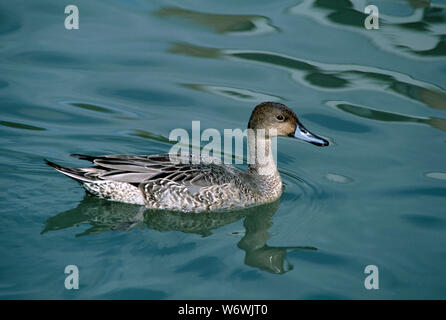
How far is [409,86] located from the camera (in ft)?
31.6

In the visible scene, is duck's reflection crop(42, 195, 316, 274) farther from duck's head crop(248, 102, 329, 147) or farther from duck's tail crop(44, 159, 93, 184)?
duck's head crop(248, 102, 329, 147)

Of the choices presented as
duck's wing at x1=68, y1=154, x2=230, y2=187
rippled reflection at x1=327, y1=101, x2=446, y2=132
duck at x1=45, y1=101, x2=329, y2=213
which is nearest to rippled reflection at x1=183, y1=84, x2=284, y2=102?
rippled reflection at x1=327, y1=101, x2=446, y2=132

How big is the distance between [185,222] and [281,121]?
1583 mm

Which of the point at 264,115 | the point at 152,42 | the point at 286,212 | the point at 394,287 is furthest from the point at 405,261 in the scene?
the point at 152,42

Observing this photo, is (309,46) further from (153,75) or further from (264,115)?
(264,115)

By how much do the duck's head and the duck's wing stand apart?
742 mm

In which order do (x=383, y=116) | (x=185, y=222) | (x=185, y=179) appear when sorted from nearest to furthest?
(x=185, y=222) → (x=185, y=179) → (x=383, y=116)

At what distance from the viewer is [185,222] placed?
22.3 ft

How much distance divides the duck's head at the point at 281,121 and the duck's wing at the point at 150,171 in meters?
0.74

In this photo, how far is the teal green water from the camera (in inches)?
229

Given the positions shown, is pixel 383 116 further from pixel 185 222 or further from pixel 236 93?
pixel 185 222

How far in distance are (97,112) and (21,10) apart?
11.1 ft

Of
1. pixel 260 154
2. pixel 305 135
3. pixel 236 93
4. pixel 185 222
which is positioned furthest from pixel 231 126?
pixel 185 222

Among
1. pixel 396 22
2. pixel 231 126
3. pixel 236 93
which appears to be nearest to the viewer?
pixel 231 126
